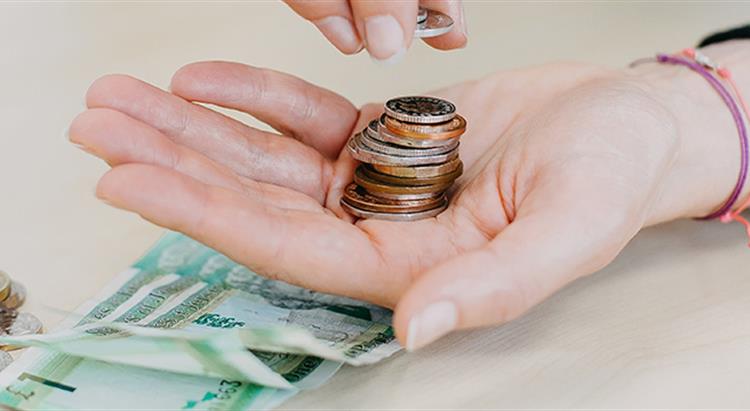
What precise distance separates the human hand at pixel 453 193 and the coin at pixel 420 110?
0.26 ft

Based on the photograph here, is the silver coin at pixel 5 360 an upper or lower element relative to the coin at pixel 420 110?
lower

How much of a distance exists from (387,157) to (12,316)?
45 centimetres

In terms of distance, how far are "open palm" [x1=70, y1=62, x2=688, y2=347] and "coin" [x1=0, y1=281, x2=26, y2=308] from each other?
0.86ft

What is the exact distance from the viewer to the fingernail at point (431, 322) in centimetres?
84

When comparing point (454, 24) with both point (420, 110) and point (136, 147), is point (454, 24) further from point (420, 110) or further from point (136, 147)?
point (136, 147)

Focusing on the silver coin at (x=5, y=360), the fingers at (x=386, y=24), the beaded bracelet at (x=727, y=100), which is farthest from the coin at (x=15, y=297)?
the beaded bracelet at (x=727, y=100)

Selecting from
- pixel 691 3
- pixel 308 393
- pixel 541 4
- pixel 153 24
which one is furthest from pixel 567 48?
pixel 308 393

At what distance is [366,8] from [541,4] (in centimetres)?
145

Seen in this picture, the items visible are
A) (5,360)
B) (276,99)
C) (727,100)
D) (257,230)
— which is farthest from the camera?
(727,100)

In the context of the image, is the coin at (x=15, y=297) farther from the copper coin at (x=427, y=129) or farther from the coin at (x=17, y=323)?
the copper coin at (x=427, y=129)

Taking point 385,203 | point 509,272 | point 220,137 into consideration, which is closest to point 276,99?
point 220,137

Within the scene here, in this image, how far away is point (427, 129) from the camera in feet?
3.85

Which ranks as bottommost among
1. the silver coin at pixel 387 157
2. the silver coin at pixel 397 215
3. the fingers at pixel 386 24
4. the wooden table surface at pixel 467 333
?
the wooden table surface at pixel 467 333

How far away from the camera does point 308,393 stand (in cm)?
104
